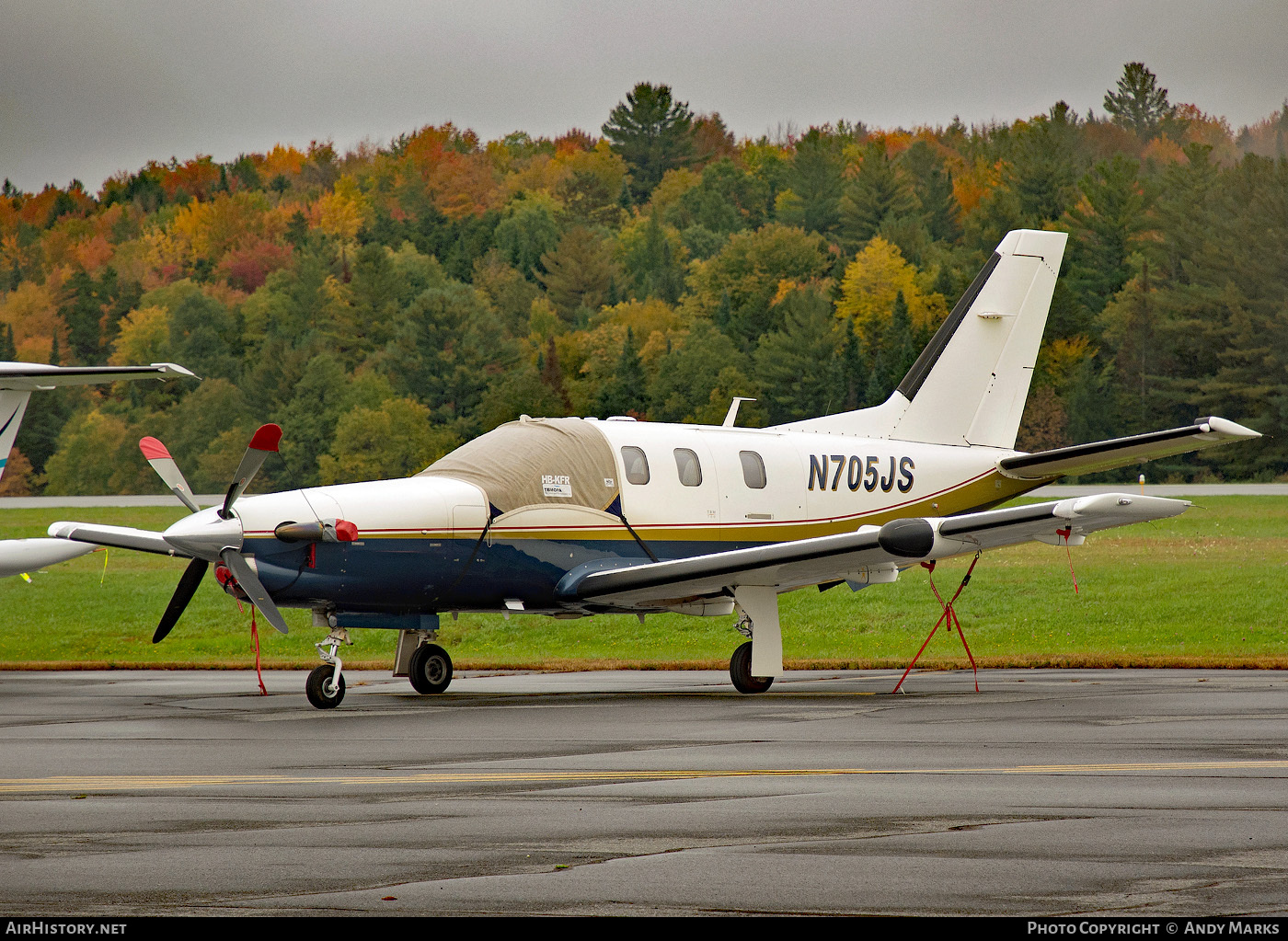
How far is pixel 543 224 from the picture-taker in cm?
12131

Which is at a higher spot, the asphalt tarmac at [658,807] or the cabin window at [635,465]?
the cabin window at [635,465]

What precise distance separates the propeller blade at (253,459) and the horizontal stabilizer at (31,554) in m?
5.03

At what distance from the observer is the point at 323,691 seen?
14586 millimetres

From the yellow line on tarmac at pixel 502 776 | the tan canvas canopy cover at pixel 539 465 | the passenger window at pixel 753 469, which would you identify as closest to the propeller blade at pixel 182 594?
the tan canvas canopy cover at pixel 539 465

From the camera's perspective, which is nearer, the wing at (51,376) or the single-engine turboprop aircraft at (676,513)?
the single-engine turboprop aircraft at (676,513)

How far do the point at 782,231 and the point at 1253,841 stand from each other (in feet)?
306

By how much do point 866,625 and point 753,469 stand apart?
9.43 meters

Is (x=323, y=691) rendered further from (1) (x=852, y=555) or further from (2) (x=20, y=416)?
(2) (x=20, y=416)

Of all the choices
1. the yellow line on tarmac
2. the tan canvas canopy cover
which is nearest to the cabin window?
the tan canvas canopy cover

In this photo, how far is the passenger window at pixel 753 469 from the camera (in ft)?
57.1

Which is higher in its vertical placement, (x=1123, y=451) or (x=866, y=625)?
(x=1123, y=451)

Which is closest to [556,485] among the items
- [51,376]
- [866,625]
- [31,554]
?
[51,376]

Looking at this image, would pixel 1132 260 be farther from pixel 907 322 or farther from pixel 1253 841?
pixel 1253 841

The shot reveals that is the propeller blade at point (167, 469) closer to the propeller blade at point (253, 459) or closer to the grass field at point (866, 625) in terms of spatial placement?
the propeller blade at point (253, 459)
